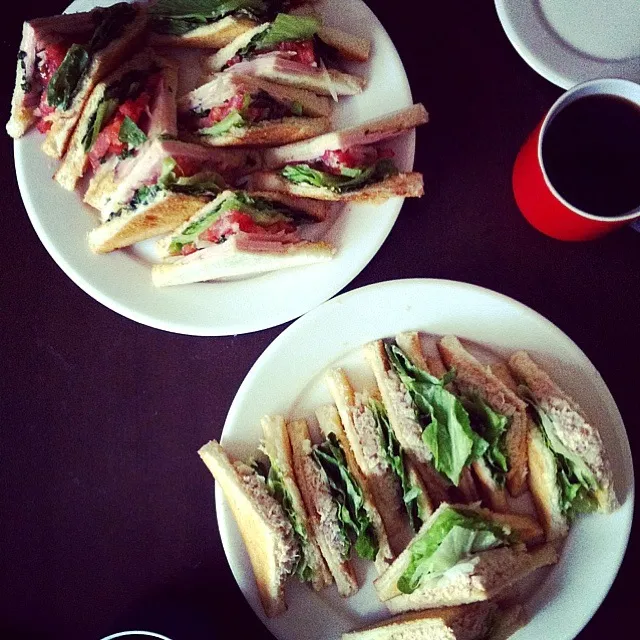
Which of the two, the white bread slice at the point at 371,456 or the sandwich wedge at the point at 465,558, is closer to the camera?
the sandwich wedge at the point at 465,558

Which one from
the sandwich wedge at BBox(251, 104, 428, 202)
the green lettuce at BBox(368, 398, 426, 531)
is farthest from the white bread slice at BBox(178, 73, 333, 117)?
the green lettuce at BBox(368, 398, 426, 531)

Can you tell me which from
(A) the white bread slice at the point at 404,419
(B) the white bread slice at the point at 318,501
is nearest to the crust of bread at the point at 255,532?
(B) the white bread slice at the point at 318,501

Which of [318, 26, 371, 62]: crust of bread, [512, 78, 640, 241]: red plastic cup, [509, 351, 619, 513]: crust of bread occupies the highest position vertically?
[318, 26, 371, 62]: crust of bread

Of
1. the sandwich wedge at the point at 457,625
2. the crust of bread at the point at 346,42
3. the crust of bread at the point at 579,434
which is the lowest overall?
the sandwich wedge at the point at 457,625

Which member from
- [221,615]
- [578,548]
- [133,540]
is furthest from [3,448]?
[578,548]

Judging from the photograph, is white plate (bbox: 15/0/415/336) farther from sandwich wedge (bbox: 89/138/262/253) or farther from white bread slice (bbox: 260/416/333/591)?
white bread slice (bbox: 260/416/333/591)

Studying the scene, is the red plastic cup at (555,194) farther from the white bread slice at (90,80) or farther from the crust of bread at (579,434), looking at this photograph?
the white bread slice at (90,80)

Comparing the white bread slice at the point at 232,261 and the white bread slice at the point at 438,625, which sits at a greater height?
the white bread slice at the point at 232,261
